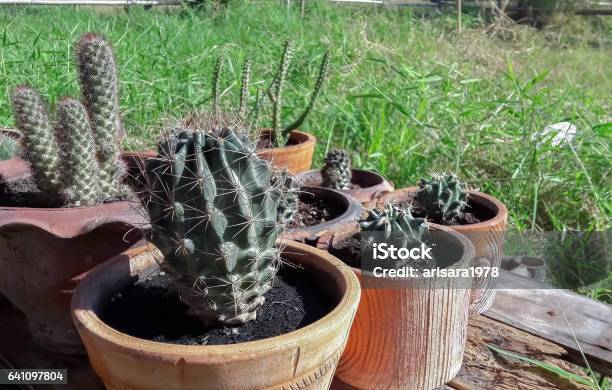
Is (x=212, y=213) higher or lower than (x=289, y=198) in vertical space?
higher

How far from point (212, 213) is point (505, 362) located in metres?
0.92

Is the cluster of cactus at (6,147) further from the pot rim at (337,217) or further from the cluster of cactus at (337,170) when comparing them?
the cluster of cactus at (337,170)

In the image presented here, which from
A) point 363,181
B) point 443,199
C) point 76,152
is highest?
point 76,152

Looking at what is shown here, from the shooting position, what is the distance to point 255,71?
12.8ft

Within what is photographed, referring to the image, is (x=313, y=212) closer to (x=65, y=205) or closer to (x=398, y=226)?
(x=398, y=226)

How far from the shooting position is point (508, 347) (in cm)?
152

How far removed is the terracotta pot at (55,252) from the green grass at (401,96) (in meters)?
0.63

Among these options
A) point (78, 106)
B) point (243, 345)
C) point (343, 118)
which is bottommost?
point (343, 118)

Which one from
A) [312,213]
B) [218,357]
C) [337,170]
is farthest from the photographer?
[337,170]

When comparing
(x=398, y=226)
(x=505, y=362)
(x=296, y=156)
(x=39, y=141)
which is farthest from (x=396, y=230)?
(x=296, y=156)

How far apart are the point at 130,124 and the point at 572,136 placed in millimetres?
2052

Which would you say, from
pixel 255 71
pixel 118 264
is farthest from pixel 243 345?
pixel 255 71

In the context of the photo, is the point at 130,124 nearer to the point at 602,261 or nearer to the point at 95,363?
the point at 95,363

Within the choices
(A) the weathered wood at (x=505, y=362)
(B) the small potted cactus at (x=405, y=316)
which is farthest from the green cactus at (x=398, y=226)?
(A) the weathered wood at (x=505, y=362)
